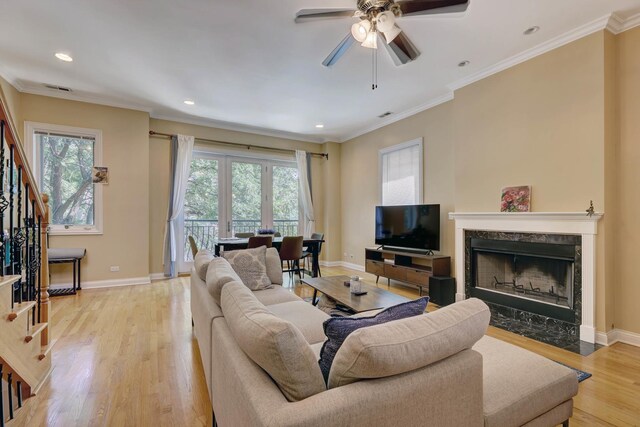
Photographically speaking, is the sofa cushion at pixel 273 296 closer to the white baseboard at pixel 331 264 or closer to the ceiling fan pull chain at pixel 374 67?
the ceiling fan pull chain at pixel 374 67

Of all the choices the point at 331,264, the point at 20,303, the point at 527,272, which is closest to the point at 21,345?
the point at 20,303

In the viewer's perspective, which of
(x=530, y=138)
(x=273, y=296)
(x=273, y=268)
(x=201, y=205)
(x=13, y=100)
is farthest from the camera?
(x=201, y=205)

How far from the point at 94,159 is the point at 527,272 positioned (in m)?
6.49

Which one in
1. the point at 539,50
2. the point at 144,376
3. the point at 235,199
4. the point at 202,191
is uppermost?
the point at 539,50

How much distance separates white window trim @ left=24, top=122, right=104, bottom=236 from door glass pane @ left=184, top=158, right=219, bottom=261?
137 cm

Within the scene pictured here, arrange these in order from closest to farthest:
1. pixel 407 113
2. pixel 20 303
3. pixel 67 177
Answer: pixel 20 303
pixel 67 177
pixel 407 113

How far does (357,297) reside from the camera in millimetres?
2863

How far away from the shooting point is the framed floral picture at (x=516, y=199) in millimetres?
3324

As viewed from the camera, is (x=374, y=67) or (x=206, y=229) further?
(x=206, y=229)

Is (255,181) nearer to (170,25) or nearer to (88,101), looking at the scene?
(88,101)

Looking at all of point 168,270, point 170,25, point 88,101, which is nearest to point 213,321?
point 170,25

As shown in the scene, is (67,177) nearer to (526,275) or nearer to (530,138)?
(530,138)

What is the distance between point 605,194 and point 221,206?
5746mm

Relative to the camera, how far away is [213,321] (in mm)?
1588
